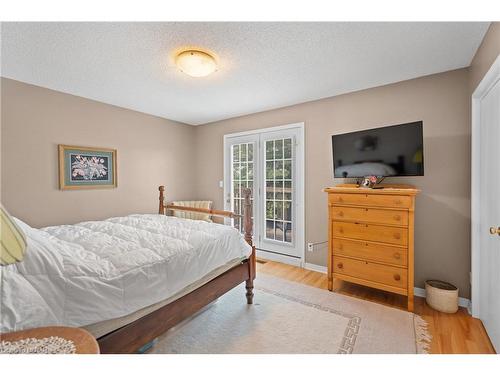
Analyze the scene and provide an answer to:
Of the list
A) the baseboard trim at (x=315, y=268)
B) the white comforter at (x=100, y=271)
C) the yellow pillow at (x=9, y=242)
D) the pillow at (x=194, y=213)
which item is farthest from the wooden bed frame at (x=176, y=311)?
the pillow at (x=194, y=213)

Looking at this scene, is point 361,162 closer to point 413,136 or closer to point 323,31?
point 413,136

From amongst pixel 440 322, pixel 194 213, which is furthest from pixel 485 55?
pixel 194 213

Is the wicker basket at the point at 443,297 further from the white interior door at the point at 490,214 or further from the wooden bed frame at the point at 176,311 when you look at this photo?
the wooden bed frame at the point at 176,311

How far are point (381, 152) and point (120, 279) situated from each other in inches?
105

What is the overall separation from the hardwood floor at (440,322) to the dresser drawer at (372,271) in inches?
10.6

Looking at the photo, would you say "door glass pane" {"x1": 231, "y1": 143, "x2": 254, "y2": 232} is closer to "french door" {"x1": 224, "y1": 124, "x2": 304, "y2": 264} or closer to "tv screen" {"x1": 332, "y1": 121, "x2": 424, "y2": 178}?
"french door" {"x1": 224, "y1": 124, "x2": 304, "y2": 264}

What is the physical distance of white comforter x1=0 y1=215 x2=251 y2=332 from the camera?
109 centimetres

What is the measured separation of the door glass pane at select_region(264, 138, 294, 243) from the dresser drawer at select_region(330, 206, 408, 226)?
1.05 meters

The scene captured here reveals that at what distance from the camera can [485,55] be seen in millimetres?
1796

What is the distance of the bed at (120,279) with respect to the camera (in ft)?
3.70

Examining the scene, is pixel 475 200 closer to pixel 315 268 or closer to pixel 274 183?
pixel 315 268

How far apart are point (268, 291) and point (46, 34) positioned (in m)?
3.12

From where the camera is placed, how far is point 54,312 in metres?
1.14

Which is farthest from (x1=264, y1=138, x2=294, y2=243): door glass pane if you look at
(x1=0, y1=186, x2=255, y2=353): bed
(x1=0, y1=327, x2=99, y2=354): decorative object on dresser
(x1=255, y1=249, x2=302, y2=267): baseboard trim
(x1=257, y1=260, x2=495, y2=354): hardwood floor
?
(x1=0, y1=327, x2=99, y2=354): decorative object on dresser
